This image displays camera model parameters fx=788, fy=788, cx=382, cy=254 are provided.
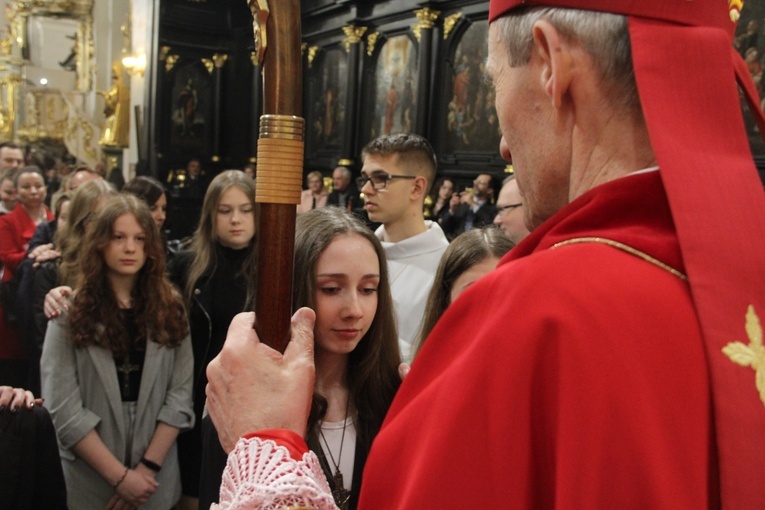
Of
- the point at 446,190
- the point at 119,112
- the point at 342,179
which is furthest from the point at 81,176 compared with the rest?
the point at 119,112

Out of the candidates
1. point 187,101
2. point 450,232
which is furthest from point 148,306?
point 187,101

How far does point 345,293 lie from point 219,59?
47.9ft

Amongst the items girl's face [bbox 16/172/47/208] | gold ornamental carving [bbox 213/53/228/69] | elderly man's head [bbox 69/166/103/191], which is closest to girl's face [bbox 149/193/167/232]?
girl's face [bbox 16/172/47/208]

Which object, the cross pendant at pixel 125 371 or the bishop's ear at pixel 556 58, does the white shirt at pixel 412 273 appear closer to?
the cross pendant at pixel 125 371

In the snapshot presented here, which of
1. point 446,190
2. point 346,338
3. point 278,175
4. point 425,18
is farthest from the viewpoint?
point 425,18

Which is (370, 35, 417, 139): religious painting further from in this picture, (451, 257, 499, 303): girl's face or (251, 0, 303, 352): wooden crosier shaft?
(251, 0, 303, 352): wooden crosier shaft

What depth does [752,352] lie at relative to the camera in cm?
84

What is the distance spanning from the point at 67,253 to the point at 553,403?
3153mm

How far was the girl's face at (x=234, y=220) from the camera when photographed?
151 inches

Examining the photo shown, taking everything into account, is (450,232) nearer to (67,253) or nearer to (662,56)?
(67,253)

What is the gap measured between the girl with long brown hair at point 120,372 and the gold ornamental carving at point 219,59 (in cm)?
1308

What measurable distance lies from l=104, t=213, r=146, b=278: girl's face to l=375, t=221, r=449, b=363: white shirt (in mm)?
1089

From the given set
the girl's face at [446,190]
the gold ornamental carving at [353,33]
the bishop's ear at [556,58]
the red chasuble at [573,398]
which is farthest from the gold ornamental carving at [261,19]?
the gold ornamental carving at [353,33]

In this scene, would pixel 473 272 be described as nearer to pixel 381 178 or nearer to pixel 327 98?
pixel 381 178
